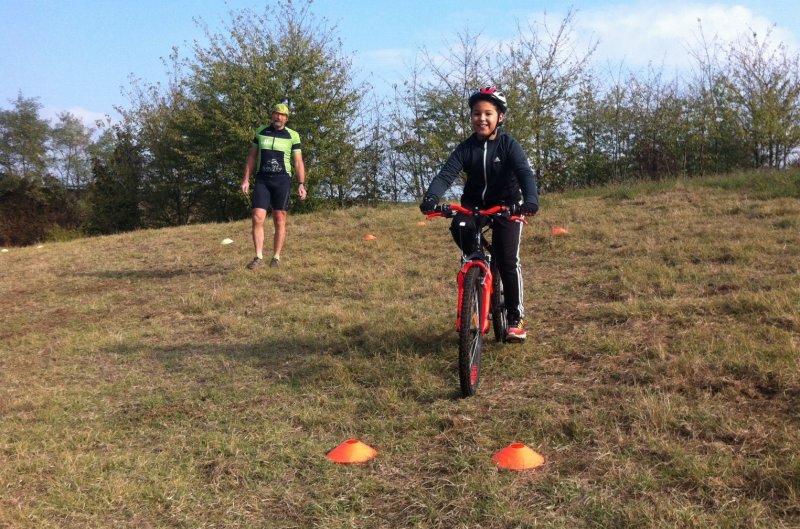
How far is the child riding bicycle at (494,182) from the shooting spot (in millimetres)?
4314

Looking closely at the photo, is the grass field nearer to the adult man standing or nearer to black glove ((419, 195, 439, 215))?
the adult man standing

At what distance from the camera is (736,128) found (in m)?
18.1

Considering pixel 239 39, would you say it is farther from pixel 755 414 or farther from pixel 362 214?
pixel 755 414

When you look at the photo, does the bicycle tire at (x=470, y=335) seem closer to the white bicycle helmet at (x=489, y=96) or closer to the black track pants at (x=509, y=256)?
the black track pants at (x=509, y=256)

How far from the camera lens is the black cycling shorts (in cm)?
849

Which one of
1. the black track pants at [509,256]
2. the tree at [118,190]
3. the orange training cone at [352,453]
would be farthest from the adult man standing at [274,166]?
the tree at [118,190]

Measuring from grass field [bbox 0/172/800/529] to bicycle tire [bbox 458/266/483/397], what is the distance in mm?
137

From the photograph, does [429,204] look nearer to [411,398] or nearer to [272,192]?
[411,398]

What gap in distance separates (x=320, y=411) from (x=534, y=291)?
3259 millimetres

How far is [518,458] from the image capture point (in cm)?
315

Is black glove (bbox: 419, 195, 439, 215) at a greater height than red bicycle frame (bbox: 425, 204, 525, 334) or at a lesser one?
greater

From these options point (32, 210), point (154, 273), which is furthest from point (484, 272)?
point (32, 210)

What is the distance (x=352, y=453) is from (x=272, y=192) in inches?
225

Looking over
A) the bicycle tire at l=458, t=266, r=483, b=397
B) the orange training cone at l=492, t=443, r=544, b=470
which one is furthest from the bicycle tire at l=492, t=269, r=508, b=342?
the orange training cone at l=492, t=443, r=544, b=470
